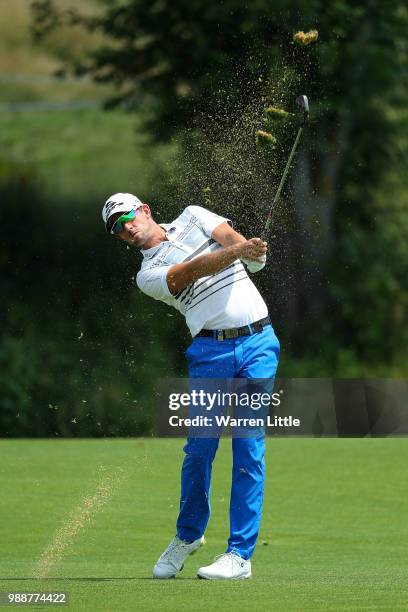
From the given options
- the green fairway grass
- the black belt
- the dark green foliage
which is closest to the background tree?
the dark green foliage

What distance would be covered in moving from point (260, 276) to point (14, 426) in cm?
266

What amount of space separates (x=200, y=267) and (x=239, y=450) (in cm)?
76

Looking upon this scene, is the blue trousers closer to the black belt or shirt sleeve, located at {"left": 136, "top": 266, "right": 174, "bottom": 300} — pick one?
the black belt

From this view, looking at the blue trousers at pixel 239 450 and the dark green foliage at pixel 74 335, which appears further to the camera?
the dark green foliage at pixel 74 335

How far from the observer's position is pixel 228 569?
19.2ft

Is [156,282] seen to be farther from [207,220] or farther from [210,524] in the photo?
[210,524]

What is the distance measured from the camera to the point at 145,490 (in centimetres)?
895

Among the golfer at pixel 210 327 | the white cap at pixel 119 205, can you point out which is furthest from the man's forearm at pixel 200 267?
the white cap at pixel 119 205

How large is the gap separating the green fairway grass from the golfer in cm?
20

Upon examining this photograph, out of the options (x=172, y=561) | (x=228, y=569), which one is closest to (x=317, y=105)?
(x=172, y=561)

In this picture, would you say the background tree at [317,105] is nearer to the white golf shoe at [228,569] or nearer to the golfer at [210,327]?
the golfer at [210,327]

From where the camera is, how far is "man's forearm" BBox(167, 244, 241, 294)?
5805 millimetres

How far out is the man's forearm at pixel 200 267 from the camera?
19.0ft

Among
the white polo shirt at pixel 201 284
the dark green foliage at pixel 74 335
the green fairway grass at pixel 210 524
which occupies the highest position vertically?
the white polo shirt at pixel 201 284
